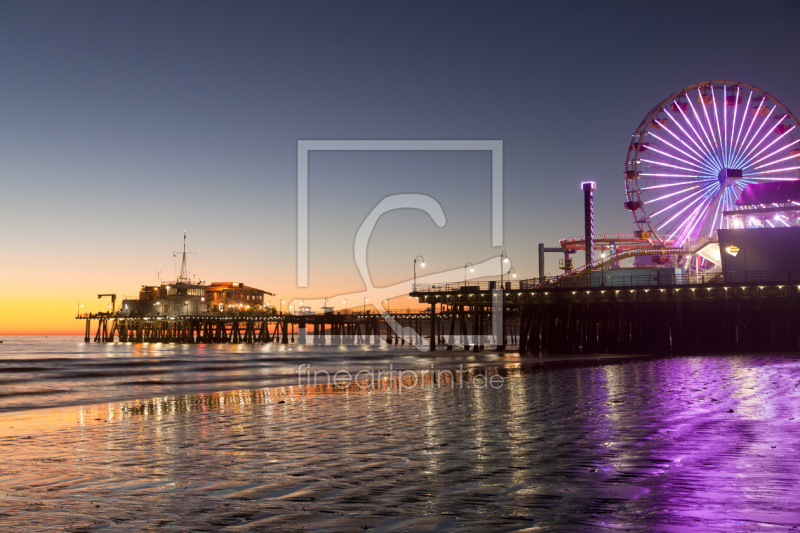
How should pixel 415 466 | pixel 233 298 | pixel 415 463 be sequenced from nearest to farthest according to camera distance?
pixel 415 466 → pixel 415 463 → pixel 233 298

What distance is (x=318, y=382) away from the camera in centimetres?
2739

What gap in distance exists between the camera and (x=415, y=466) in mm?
9242

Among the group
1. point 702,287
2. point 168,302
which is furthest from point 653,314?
point 168,302

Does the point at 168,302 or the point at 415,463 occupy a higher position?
the point at 168,302

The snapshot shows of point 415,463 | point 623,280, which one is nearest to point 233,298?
point 623,280

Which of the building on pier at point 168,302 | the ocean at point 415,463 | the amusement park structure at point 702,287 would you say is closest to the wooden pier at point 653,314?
the amusement park structure at point 702,287

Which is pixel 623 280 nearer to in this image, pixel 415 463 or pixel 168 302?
pixel 415 463

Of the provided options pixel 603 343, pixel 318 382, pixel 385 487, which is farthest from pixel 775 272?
pixel 385 487

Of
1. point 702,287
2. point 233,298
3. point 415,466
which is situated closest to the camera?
point 415,466

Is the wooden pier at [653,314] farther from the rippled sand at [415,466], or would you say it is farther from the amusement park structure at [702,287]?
the rippled sand at [415,466]

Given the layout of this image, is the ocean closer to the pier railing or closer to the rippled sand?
the rippled sand

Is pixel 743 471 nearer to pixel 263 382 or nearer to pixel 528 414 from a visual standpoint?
pixel 528 414

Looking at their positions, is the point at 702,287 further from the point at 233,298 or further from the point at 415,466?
the point at 233,298

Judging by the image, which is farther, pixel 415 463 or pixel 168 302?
pixel 168 302
